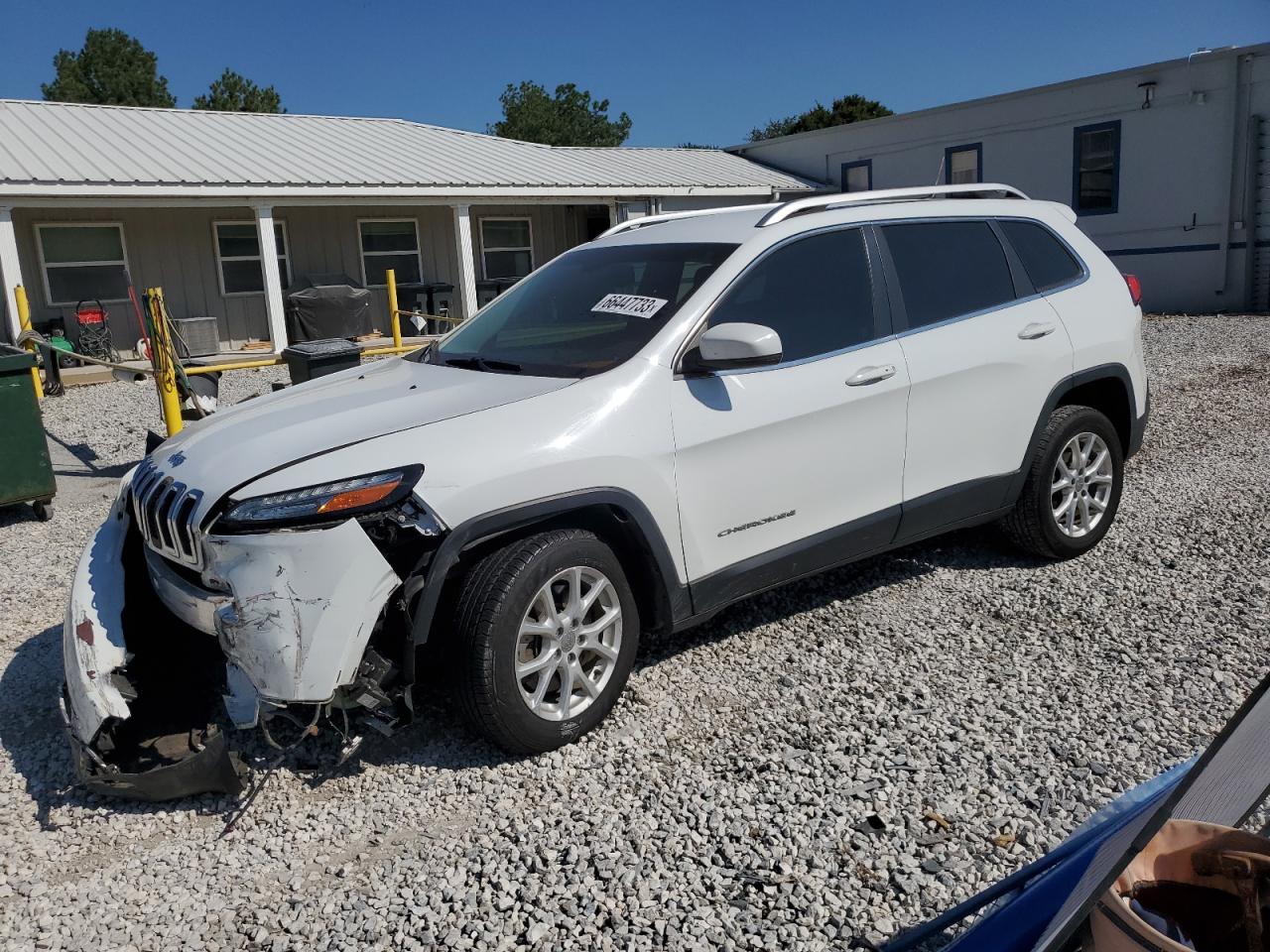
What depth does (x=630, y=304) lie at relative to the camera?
409 centimetres

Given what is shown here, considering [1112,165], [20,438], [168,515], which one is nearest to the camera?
[168,515]

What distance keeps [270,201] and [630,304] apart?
1421 cm

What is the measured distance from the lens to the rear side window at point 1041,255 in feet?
16.6

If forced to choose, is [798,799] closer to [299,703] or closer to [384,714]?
[384,714]

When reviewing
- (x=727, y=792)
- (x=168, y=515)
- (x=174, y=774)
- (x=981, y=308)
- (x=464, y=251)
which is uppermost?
(x=464, y=251)

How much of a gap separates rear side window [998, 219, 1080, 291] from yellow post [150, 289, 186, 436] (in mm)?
6365

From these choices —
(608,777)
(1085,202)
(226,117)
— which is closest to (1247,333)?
(1085,202)

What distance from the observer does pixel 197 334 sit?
17.1 metres

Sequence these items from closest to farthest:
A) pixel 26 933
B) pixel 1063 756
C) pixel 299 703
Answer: pixel 26 933, pixel 299 703, pixel 1063 756

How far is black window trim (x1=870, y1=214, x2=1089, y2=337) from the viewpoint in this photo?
443 cm

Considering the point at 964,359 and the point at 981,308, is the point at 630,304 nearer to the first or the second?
the point at 964,359

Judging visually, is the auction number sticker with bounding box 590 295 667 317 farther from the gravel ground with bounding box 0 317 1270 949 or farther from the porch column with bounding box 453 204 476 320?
the porch column with bounding box 453 204 476 320

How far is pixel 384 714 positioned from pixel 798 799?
1350 mm

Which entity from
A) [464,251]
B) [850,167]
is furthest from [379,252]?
[850,167]
